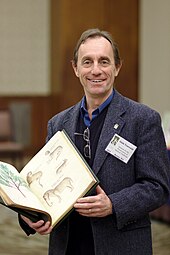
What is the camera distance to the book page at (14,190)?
6.86 ft

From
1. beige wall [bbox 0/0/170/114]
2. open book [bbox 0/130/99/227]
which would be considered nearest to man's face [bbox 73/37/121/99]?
open book [bbox 0/130/99/227]

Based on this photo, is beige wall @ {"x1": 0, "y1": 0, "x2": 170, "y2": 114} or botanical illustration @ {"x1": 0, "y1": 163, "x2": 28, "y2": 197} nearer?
botanical illustration @ {"x1": 0, "y1": 163, "x2": 28, "y2": 197}

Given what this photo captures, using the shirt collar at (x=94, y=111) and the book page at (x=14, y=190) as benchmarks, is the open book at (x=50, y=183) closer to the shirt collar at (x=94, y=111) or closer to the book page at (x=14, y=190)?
the book page at (x=14, y=190)

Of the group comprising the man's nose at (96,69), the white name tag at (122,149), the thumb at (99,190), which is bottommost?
the thumb at (99,190)

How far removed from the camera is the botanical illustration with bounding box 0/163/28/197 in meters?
2.20

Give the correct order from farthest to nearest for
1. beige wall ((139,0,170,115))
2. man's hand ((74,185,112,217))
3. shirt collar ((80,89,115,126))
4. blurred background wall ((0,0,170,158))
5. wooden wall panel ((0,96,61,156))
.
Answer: wooden wall panel ((0,96,61,156)), blurred background wall ((0,0,170,158)), beige wall ((139,0,170,115)), shirt collar ((80,89,115,126)), man's hand ((74,185,112,217))

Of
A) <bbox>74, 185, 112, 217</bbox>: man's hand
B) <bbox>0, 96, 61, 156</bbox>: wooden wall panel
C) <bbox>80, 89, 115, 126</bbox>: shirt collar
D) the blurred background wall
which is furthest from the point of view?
<bbox>0, 96, 61, 156</bbox>: wooden wall panel

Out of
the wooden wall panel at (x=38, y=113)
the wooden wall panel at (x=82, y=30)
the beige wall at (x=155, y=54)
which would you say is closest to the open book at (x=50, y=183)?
the beige wall at (x=155, y=54)

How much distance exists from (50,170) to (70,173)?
11cm

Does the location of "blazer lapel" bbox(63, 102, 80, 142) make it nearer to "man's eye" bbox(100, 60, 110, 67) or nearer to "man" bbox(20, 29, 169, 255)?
"man" bbox(20, 29, 169, 255)

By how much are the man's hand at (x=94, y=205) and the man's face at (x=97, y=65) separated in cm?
38

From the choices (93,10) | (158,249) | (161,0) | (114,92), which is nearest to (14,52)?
(93,10)

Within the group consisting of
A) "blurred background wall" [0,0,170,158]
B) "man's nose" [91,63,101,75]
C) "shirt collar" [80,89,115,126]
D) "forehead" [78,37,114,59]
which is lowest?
"blurred background wall" [0,0,170,158]

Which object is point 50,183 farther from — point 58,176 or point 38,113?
point 38,113
